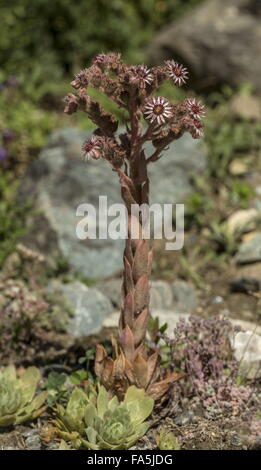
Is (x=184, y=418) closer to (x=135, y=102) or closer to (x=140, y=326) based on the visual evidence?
(x=140, y=326)

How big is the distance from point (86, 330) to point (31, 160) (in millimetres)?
2901

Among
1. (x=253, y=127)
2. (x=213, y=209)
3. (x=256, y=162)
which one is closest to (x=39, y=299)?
(x=213, y=209)

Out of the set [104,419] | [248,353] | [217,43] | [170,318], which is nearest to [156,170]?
[170,318]

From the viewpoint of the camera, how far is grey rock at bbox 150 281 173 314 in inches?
223

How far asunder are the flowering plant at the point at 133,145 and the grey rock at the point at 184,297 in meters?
1.69

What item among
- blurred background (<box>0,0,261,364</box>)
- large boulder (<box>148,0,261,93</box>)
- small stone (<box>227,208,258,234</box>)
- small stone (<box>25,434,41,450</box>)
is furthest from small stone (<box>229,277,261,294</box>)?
large boulder (<box>148,0,261,93</box>)

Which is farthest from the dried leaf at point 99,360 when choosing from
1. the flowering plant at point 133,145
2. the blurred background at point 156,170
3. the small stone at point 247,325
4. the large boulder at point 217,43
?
the large boulder at point 217,43

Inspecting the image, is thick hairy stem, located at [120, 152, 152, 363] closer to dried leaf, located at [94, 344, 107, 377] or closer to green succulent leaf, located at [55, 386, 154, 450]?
dried leaf, located at [94, 344, 107, 377]

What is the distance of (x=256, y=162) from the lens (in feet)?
25.2

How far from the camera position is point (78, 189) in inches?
262
